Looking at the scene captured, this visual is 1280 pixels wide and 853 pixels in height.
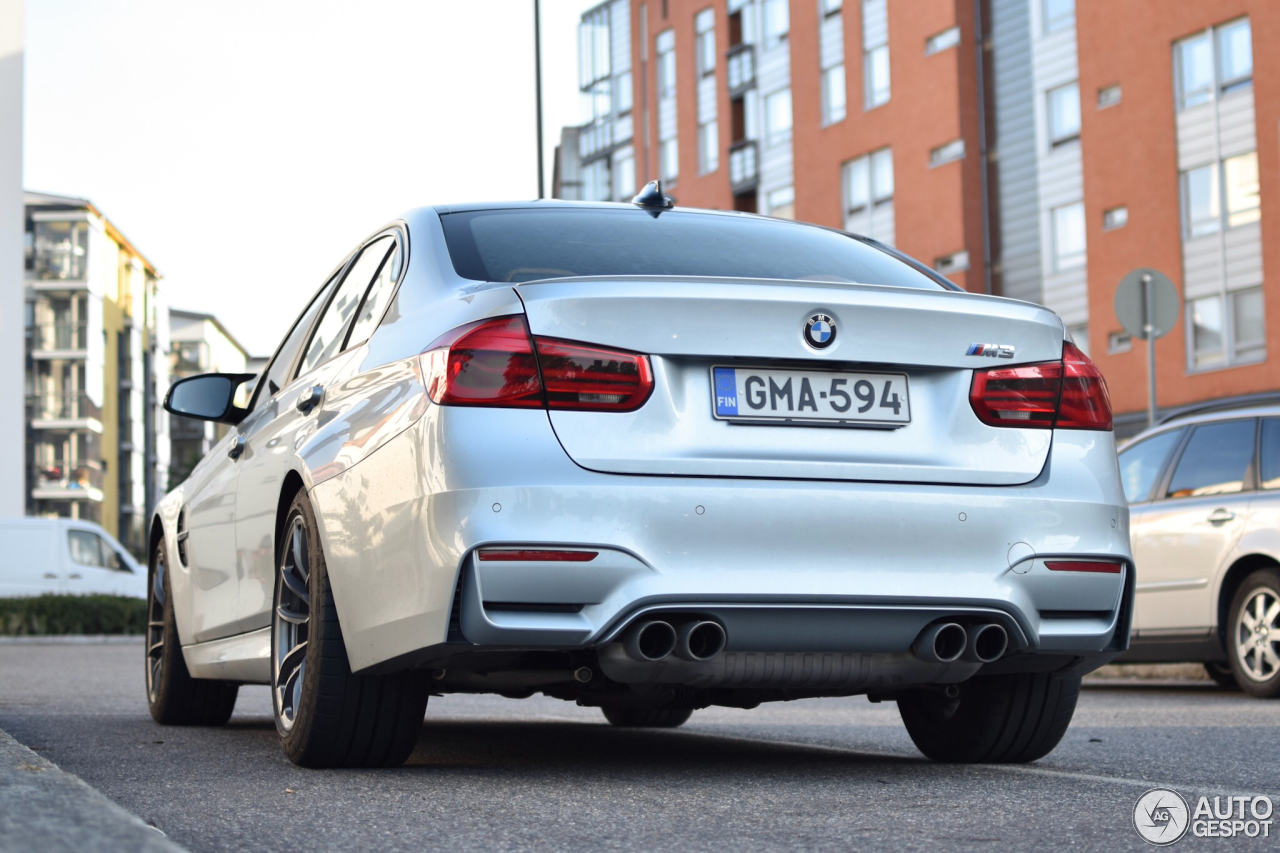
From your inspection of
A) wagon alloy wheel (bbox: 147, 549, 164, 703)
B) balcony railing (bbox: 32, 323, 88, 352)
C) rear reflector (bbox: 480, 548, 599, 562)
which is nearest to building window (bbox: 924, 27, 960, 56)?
wagon alloy wheel (bbox: 147, 549, 164, 703)

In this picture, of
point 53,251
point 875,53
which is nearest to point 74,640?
point 875,53

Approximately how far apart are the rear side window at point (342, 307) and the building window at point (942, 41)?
118 ft

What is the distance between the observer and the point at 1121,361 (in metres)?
36.2

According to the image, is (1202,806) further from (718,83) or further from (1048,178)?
(718,83)

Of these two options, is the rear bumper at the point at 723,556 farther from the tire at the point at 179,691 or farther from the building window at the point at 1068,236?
the building window at the point at 1068,236

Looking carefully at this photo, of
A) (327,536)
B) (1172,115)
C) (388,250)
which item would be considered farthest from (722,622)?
(1172,115)

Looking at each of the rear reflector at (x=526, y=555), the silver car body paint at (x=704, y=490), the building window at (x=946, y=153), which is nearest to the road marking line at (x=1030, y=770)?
the silver car body paint at (x=704, y=490)

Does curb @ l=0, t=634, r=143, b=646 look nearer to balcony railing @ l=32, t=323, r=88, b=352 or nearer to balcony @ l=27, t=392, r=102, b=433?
balcony @ l=27, t=392, r=102, b=433

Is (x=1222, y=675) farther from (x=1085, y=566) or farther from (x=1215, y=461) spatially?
(x=1085, y=566)

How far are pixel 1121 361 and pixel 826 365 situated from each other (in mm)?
33036

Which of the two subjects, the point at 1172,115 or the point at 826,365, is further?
the point at 1172,115

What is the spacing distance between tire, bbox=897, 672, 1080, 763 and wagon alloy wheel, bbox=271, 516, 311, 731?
181cm

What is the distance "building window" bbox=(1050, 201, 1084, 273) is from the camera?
37469mm

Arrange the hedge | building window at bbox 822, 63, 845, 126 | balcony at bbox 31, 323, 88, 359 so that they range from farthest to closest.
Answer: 1. balcony at bbox 31, 323, 88, 359
2. building window at bbox 822, 63, 845, 126
3. the hedge
